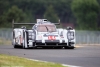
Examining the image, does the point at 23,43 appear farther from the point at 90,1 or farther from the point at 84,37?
the point at 90,1

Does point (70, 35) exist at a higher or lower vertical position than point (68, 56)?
higher

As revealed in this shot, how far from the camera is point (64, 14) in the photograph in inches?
5266

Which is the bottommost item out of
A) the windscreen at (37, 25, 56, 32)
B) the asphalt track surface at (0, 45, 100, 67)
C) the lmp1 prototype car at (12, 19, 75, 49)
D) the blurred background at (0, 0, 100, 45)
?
the asphalt track surface at (0, 45, 100, 67)

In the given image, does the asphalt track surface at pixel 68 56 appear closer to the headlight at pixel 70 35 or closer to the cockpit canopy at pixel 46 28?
the headlight at pixel 70 35

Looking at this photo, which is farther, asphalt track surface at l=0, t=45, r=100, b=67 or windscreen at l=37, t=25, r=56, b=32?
windscreen at l=37, t=25, r=56, b=32

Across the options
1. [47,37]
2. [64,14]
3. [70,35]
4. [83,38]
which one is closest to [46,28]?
[47,37]

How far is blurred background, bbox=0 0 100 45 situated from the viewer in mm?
50562

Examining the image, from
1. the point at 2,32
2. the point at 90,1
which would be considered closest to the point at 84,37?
the point at 2,32

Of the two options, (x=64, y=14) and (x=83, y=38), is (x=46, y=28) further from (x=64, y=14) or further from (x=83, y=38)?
(x=64, y=14)

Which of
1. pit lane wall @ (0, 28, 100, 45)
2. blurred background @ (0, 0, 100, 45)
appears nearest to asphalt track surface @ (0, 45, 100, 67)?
pit lane wall @ (0, 28, 100, 45)

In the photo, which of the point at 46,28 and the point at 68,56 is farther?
the point at 46,28

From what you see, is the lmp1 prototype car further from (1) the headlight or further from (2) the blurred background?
(2) the blurred background

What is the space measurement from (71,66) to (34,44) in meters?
14.4

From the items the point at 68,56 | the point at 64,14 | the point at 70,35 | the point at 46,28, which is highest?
the point at 64,14
